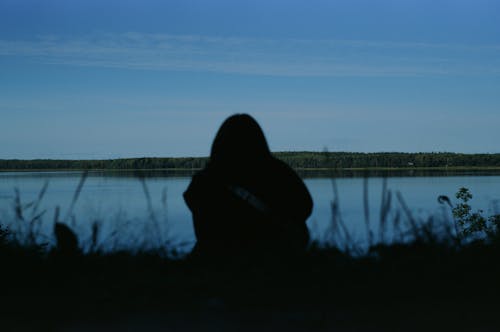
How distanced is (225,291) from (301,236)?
1.17m

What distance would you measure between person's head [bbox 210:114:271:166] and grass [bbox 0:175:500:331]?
2.77ft

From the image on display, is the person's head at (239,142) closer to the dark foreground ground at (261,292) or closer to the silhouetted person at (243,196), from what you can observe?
the silhouetted person at (243,196)

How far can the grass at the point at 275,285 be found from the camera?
298 cm

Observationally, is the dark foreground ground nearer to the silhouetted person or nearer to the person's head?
the silhouetted person

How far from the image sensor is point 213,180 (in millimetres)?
4656

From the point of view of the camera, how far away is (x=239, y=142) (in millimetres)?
4785

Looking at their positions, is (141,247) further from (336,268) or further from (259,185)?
(336,268)

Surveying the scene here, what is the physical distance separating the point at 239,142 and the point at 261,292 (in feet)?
5.57

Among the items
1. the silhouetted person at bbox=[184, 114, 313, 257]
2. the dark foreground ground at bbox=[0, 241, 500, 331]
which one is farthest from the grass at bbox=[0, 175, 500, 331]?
the silhouetted person at bbox=[184, 114, 313, 257]

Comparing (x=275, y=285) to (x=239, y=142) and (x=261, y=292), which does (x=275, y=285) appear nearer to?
(x=261, y=292)

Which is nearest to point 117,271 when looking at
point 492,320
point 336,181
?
point 336,181

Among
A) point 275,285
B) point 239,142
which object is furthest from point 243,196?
point 275,285

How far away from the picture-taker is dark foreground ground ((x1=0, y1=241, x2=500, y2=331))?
9.67 feet

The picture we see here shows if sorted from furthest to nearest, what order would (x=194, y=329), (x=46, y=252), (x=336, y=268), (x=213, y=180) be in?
(x=213, y=180) → (x=46, y=252) → (x=336, y=268) → (x=194, y=329)
